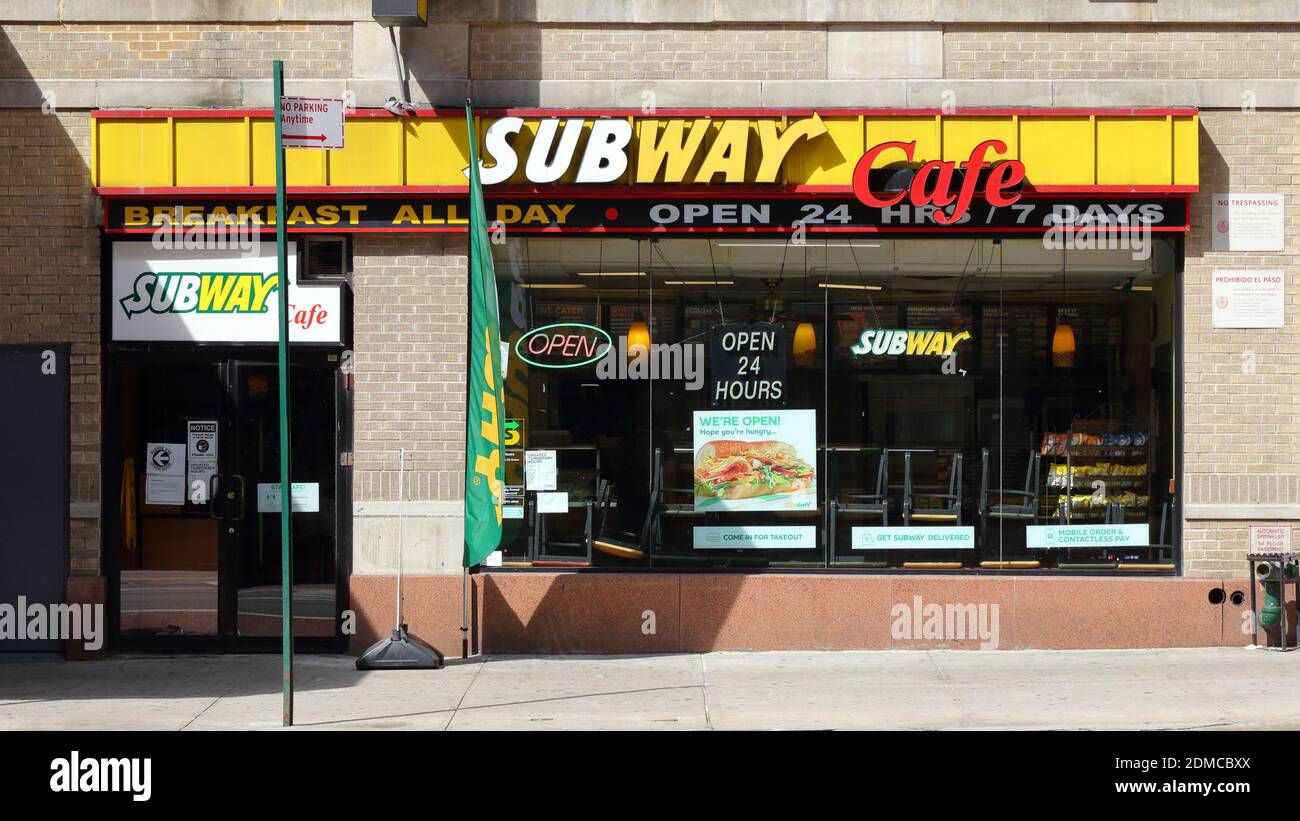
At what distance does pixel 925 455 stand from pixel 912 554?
0.83 metres

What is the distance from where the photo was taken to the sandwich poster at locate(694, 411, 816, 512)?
11531 mm

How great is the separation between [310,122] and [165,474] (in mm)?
3910

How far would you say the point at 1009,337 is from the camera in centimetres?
1145

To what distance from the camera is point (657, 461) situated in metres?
11.5

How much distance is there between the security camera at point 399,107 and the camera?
36.4ft

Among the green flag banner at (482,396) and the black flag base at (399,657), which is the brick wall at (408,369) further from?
the black flag base at (399,657)

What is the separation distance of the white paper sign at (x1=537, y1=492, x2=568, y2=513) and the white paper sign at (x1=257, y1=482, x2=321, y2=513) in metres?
1.86

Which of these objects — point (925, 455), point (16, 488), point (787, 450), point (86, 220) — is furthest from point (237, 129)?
point (925, 455)

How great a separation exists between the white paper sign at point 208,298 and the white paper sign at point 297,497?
1227 millimetres

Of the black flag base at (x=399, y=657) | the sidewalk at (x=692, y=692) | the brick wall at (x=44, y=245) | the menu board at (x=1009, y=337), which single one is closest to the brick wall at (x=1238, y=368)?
the menu board at (x=1009, y=337)

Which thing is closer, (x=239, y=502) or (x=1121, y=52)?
(x=1121, y=52)

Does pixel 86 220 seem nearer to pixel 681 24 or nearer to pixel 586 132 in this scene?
pixel 586 132

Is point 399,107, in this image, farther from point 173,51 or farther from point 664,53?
point 664,53

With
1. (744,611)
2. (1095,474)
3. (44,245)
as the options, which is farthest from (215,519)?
(1095,474)
